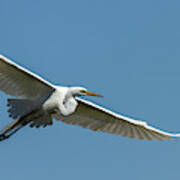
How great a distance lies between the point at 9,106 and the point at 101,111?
3.43 metres

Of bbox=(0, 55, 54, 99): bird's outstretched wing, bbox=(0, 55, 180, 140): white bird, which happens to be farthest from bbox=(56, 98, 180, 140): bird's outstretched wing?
bbox=(0, 55, 54, 99): bird's outstretched wing

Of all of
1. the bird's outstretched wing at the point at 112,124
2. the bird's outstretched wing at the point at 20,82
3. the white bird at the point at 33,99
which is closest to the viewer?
the bird's outstretched wing at the point at 20,82

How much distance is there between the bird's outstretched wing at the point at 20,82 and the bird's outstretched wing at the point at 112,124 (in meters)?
2.05

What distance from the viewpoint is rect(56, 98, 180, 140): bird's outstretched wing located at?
74.3ft

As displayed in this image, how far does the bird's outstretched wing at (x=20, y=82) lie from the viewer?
20.0 m

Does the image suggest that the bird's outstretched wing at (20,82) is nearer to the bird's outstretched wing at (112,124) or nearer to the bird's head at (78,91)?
the bird's head at (78,91)

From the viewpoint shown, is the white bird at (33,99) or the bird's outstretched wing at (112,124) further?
the bird's outstretched wing at (112,124)

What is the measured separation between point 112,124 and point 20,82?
13.9 feet

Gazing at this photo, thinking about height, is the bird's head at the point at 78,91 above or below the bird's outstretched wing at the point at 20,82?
below

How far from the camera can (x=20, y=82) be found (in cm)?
2080

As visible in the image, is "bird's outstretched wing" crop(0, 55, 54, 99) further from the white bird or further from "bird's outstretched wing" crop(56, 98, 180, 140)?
"bird's outstretched wing" crop(56, 98, 180, 140)

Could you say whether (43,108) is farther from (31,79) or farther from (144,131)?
(144,131)

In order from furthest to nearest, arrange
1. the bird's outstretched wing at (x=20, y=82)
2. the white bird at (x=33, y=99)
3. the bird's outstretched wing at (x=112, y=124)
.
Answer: the bird's outstretched wing at (x=112, y=124) < the white bird at (x=33, y=99) < the bird's outstretched wing at (x=20, y=82)

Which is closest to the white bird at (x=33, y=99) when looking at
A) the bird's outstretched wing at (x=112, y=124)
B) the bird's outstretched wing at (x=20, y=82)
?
the bird's outstretched wing at (x=20, y=82)
